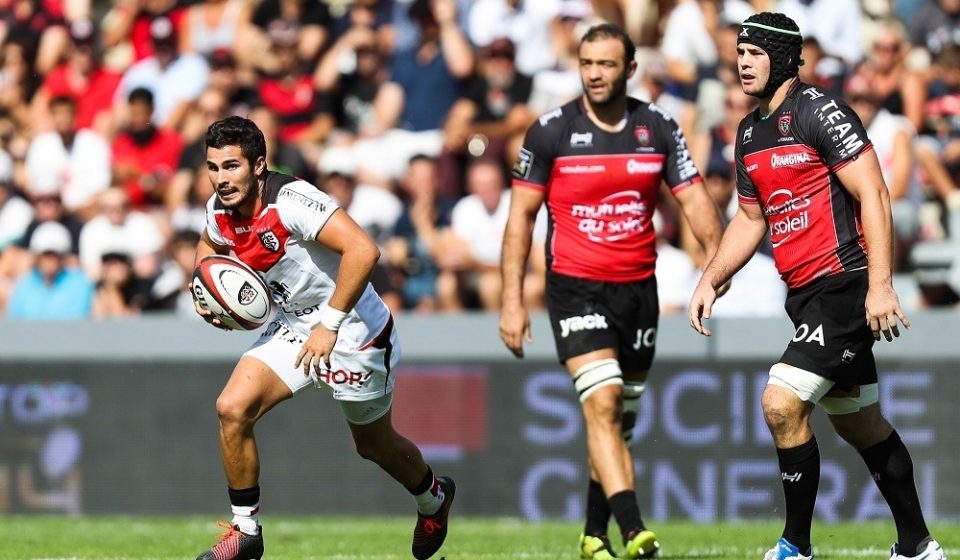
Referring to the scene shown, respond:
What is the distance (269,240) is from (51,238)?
24.4 feet

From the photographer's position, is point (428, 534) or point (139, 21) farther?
point (139, 21)

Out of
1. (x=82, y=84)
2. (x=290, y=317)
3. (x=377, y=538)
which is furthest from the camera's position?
(x=82, y=84)

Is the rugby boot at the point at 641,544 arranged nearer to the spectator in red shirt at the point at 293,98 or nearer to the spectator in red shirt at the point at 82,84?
the spectator in red shirt at the point at 293,98

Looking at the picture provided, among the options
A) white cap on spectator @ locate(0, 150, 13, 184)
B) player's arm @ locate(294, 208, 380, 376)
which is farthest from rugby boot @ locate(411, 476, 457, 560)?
white cap on spectator @ locate(0, 150, 13, 184)

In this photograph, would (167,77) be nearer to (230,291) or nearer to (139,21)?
(139,21)

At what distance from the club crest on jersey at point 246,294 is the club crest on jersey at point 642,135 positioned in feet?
8.39

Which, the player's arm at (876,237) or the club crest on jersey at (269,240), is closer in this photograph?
the player's arm at (876,237)

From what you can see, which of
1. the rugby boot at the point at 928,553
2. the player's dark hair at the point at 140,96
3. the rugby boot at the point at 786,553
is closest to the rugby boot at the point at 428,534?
the rugby boot at the point at 786,553

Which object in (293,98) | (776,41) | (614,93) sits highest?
(293,98)

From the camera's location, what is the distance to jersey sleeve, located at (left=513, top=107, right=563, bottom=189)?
9125mm

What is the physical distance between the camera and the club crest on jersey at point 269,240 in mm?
7824

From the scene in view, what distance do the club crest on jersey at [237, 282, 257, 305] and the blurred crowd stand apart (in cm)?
547

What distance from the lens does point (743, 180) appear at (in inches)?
310

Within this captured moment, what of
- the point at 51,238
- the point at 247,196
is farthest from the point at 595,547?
the point at 51,238
